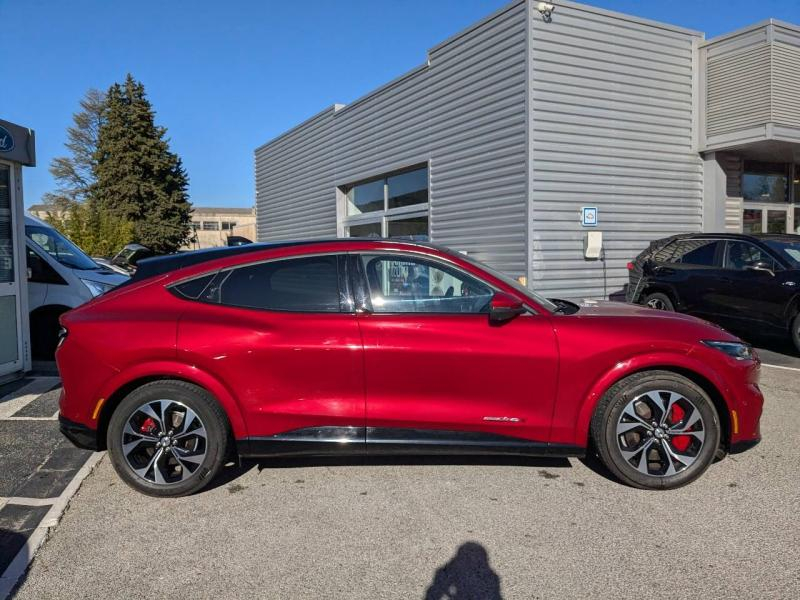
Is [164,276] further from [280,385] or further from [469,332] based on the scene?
[469,332]

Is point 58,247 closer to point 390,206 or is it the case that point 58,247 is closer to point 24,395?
point 24,395

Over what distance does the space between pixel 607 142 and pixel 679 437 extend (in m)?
8.07

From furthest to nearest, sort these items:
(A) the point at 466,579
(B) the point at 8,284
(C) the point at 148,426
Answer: (B) the point at 8,284 → (C) the point at 148,426 → (A) the point at 466,579

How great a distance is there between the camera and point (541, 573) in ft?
9.53

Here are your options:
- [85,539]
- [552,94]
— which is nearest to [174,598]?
[85,539]

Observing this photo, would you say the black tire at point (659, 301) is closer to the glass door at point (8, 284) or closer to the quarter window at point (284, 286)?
the quarter window at point (284, 286)

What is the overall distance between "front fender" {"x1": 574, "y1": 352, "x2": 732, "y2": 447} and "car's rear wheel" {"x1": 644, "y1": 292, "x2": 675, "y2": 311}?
5.94m

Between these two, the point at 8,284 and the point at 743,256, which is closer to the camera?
the point at 8,284

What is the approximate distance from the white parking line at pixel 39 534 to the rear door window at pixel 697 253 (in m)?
8.28

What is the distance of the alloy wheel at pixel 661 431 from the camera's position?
3.76 meters

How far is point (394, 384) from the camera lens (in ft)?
12.2

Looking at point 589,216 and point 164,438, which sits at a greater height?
point 589,216

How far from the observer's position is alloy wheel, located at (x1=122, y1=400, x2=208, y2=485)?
12.4ft

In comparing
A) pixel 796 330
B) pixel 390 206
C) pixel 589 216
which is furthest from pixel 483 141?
pixel 796 330
